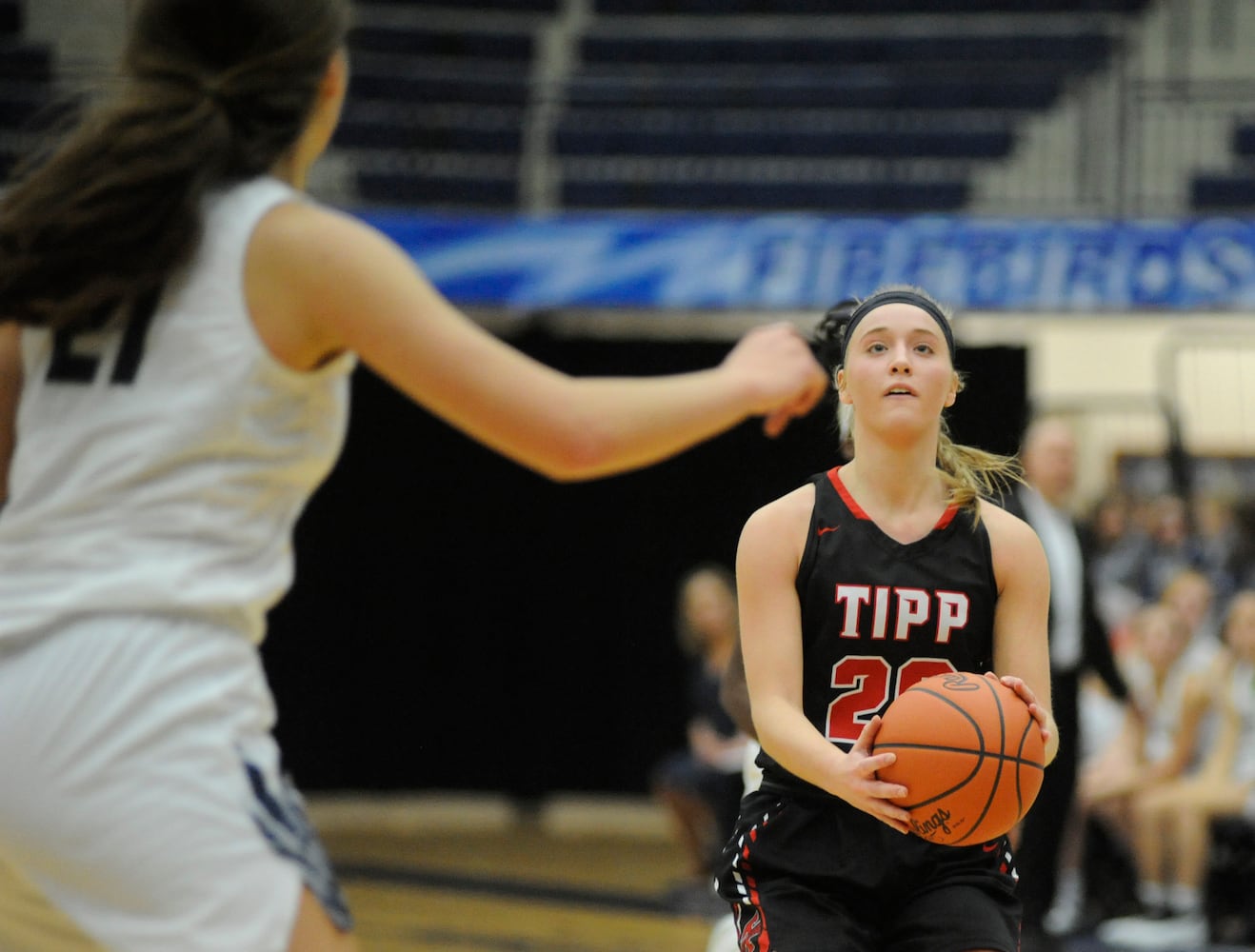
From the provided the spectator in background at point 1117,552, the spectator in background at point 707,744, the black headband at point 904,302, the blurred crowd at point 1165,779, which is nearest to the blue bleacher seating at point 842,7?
the spectator in background at point 1117,552

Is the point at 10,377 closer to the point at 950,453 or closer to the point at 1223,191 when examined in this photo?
the point at 950,453

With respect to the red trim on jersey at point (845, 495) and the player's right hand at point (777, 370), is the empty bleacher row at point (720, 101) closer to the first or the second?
the red trim on jersey at point (845, 495)

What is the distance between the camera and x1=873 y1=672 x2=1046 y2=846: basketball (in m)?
2.38

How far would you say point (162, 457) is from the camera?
1.72m

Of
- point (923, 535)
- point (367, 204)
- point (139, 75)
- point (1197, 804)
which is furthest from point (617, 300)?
point (139, 75)

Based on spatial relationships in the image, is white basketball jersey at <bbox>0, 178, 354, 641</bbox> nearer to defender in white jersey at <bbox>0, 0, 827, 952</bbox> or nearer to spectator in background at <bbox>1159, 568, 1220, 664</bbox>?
defender in white jersey at <bbox>0, 0, 827, 952</bbox>

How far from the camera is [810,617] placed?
272cm

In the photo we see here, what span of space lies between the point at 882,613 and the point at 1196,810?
16.2ft

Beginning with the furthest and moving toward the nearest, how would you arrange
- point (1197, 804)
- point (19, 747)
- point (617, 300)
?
point (617, 300) → point (1197, 804) → point (19, 747)

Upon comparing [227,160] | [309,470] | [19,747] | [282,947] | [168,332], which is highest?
[227,160]

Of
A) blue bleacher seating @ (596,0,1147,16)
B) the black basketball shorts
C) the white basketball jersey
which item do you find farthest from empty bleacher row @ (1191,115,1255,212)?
the white basketball jersey

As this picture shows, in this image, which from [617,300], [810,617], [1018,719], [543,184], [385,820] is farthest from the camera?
[543,184]

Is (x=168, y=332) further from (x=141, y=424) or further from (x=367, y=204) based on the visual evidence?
(x=367, y=204)

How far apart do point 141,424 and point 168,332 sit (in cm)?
10
